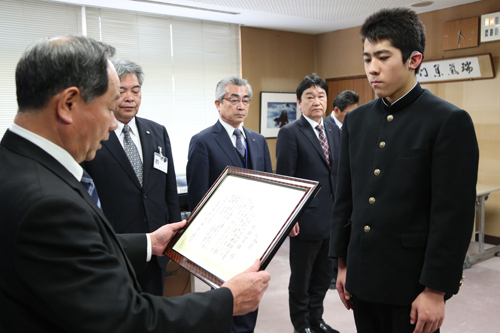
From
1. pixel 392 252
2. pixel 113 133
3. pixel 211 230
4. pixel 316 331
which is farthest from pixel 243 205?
pixel 316 331

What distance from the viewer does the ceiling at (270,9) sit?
205 inches

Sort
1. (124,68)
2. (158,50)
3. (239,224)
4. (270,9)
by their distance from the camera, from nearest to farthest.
→ (239,224) → (124,68) → (270,9) → (158,50)

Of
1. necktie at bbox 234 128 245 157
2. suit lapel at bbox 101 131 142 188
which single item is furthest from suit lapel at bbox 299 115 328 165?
suit lapel at bbox 101 131 142 188

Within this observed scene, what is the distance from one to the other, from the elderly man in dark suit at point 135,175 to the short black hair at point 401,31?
4.29 feet

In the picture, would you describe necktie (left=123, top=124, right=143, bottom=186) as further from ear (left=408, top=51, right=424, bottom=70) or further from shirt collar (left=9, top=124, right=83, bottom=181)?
ear (left=408, top=51, right=424, bottom=70)

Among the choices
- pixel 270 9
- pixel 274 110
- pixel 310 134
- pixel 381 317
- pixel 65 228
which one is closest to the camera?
pixel 65 228

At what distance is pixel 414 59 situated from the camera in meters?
1.38

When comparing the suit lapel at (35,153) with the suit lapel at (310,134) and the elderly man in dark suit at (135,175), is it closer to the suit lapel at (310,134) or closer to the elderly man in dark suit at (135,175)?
the elderly man in dark suit at (135,175)

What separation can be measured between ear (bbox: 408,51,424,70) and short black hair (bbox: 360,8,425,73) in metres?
0.01

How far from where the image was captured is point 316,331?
2795mm

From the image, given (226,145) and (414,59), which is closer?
(414,59)

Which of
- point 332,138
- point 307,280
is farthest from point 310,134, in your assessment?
point 307,280

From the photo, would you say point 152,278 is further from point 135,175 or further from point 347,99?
point 347,99

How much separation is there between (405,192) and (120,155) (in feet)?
4.55
